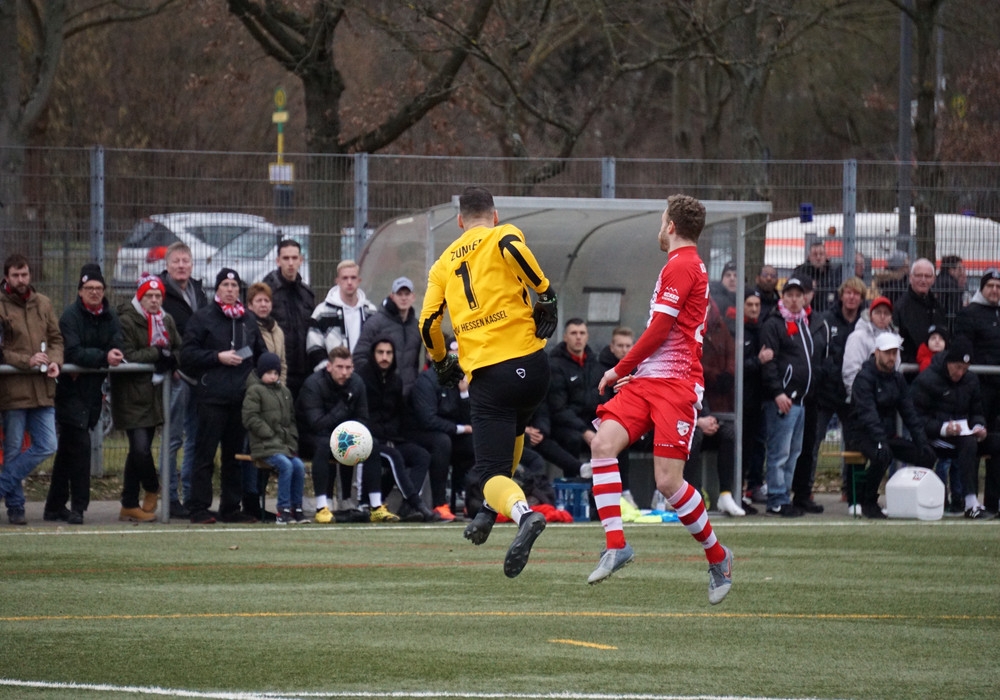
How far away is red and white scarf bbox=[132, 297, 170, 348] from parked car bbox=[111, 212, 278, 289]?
136 cm

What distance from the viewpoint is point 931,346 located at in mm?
15469

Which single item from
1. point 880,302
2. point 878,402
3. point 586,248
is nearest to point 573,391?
point 586,248

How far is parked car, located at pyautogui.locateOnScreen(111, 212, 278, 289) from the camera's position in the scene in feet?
49.7

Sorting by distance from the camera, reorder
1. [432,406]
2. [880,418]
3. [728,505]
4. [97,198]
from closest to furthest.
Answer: [432,406]
[728,505]
[880,418]
[97,198]

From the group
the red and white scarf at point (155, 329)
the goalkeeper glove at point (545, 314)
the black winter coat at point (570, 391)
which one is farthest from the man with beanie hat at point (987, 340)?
the goalkeeper glove at point (545, 314)

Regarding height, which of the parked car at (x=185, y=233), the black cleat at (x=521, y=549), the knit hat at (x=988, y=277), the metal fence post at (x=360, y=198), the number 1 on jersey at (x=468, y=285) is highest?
the metal fence post at (x=360, y=198)

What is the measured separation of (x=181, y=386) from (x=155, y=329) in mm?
585

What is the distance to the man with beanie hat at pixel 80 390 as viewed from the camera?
43.5ft

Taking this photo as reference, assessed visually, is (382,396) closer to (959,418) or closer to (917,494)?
(917,494)

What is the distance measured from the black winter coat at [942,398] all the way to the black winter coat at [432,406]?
4489 millimetres

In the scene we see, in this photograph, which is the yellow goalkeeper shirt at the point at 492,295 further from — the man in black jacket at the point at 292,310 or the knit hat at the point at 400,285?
the man in black jacket at the point at 292,310

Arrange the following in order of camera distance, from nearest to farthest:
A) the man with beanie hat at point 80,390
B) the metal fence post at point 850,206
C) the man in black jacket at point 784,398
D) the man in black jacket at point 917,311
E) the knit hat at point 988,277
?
1. the man with beanie hat at point 80,390
2. the man in black jacket at point 784,398
3. the knit hat at point 988,277
4. the man in black jacket at point 917,311
5. the metal fence post at point 850,206

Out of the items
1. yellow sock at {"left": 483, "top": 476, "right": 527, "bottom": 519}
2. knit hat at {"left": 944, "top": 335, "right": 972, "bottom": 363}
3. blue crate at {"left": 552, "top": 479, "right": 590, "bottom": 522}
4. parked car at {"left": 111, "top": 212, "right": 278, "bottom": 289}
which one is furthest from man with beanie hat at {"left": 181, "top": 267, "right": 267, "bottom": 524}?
knit hat at {"left": 944, "top": 335, "right": 972, "bottom": 363}

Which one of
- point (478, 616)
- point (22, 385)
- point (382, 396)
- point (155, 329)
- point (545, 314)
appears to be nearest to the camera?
point (545, 314)
